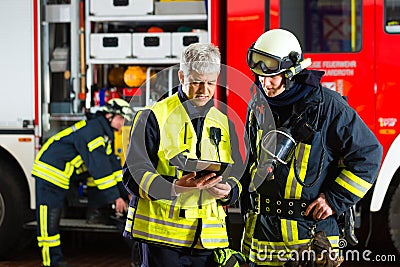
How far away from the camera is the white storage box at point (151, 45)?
24.5 feet

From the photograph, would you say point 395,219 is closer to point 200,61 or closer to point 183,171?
point 183,171

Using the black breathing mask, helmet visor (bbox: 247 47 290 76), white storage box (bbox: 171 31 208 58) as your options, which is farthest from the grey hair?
white storage box (bbox: 171 31 208 58)

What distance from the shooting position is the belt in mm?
3795

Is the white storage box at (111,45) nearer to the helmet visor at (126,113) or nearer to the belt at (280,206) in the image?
the helmet visor at (126,113)

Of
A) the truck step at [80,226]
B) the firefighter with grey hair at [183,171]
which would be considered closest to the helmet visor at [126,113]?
the truck step at [80,226]

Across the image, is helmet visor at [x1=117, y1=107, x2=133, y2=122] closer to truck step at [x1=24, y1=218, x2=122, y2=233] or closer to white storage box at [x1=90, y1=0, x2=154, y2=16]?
white storage box at [x1=90, y1=0, x2=154, y2=16]

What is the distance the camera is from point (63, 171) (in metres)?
7.00

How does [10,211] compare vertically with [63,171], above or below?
below

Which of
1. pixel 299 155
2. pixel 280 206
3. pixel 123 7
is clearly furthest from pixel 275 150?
pixel 123 7

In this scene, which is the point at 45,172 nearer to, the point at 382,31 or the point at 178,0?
the point at 178,0

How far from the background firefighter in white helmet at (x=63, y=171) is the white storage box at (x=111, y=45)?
32.6 inches

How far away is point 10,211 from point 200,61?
4504 millimetres

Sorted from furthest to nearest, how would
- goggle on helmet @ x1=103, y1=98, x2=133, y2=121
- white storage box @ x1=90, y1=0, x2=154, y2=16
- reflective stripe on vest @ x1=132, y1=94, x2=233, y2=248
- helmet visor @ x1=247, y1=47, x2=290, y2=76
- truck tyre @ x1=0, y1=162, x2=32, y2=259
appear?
truck tyre @ x1=0, y1=162, x2=32, y2=259 < white storage box @ x1=90, y1=0, x2=154, y2=16 < goggle on helmet @ x1=103, y1=98, x2=133, y2=121 < reflective stripe on vest @ x1=132, y1=94, x2=233, y2=248 < helmet visor @ x1=247, y1=47, x2=290, y2=76

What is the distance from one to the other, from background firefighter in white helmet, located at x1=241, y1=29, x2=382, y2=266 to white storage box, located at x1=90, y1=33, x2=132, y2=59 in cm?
386
